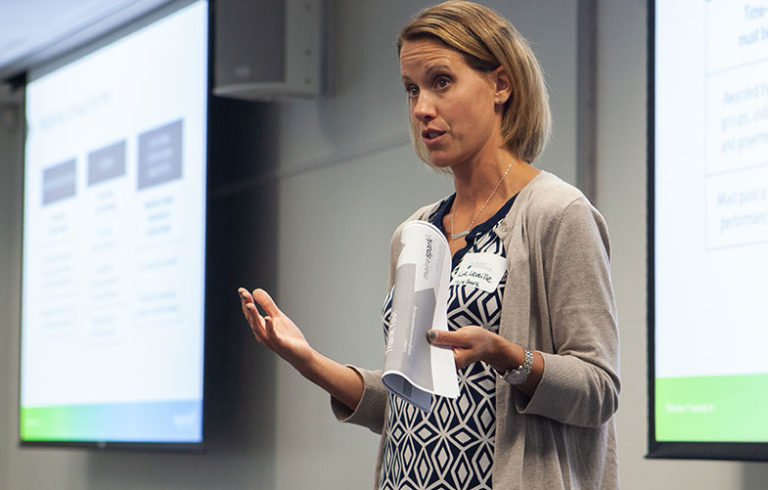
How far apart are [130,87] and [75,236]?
33.8 inches

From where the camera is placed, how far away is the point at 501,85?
1.61 metres

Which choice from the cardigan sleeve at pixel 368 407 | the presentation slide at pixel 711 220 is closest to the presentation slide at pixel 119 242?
the presentation slide at pixel 711 220

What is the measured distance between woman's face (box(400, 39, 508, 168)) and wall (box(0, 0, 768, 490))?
4.15ft

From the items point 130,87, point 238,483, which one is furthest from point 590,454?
point 130,87

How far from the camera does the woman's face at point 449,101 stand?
1.57m

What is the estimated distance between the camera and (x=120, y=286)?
4914 millimetres

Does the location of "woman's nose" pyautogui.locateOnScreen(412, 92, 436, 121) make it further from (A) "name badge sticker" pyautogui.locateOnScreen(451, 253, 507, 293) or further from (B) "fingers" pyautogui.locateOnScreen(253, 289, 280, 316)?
(B) "fingers" pyautogui.locateOnScreen(253, 289, 280, 316)

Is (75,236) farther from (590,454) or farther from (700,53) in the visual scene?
(590,454)

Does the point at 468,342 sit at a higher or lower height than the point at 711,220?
lower

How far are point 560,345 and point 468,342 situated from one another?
21 cm

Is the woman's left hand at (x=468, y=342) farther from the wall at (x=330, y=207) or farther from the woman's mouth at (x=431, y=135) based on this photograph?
the wall at (x=330, y=207)

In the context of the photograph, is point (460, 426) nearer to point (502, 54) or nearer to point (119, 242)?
point (502, 54)

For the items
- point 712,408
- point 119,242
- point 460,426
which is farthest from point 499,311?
point 119,242

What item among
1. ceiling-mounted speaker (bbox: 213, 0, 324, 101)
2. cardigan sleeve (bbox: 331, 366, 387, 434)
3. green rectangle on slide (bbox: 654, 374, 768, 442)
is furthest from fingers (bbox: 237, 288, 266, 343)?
ceiling-mounted speaker (bbox: 213, 0, 324, 101)
